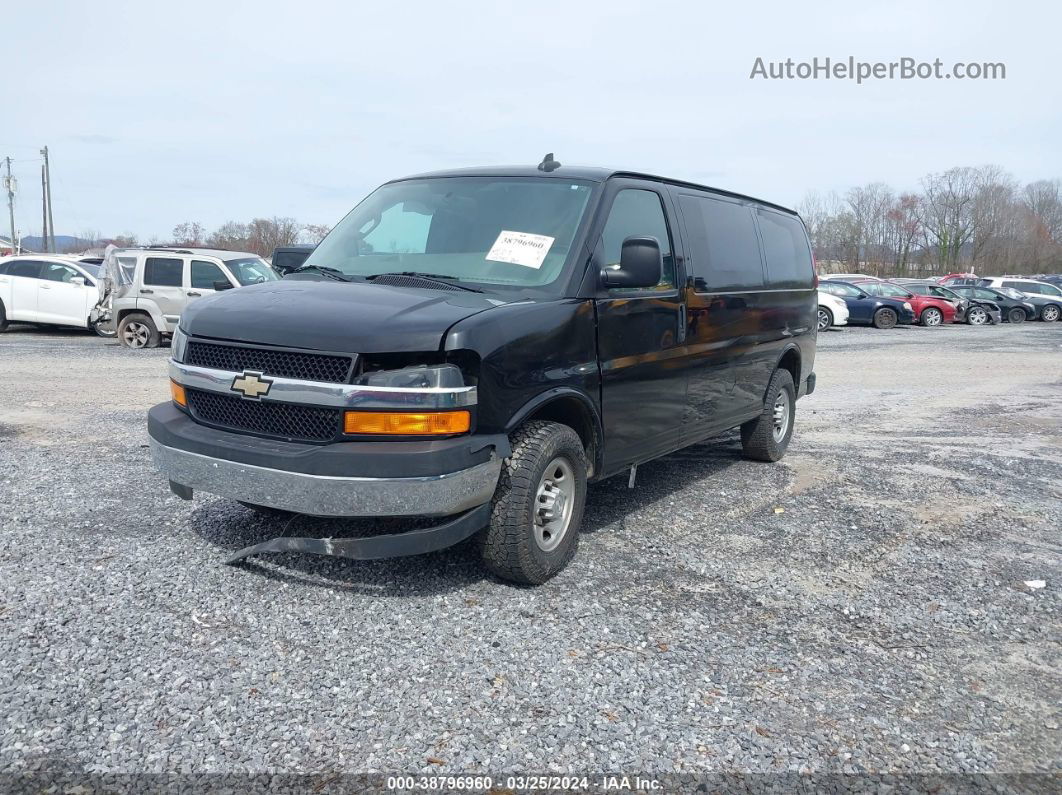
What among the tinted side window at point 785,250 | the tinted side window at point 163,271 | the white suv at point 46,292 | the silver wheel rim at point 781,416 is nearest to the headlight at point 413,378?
the tinted side window at point 785,250

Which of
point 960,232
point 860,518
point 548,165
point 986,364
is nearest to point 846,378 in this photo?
point 986,364

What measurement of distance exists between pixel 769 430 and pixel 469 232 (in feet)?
11.5

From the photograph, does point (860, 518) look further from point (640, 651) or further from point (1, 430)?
point (1, 430)

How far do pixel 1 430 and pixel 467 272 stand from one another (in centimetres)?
557

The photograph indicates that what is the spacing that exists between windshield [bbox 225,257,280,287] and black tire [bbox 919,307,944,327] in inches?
898

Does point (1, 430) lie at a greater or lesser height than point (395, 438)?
lesser

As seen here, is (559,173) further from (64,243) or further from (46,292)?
(64,243)

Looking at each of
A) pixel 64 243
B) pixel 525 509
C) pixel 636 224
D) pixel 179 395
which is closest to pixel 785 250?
pixel 636 224

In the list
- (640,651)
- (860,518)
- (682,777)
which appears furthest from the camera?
(860,518)

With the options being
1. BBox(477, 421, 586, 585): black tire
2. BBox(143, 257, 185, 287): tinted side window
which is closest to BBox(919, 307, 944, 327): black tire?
BBox(143, 257, 185, 287): tinted side window

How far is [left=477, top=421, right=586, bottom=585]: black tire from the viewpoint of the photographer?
421 cm

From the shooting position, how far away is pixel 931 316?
30.9 meters

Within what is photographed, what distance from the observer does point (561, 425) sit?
14.8 ft

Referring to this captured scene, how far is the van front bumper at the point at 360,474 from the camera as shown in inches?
151
